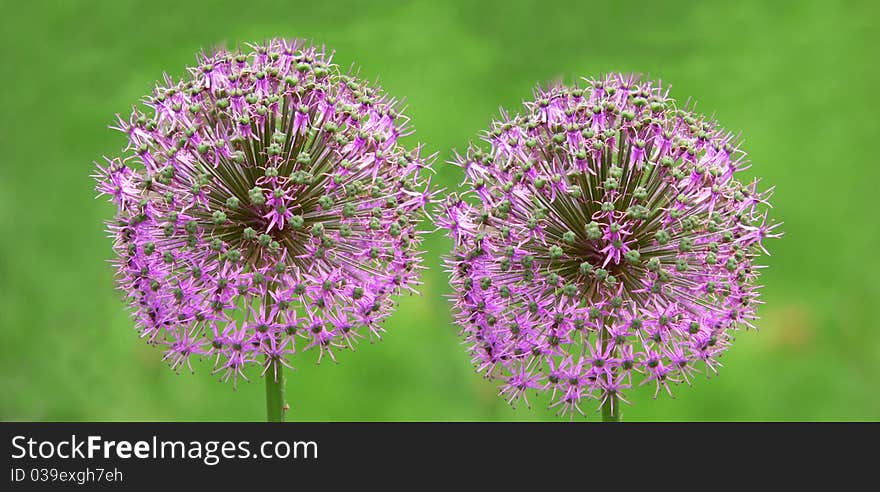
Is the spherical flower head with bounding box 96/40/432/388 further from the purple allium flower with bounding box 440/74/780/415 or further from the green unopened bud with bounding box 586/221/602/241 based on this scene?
the green unopened bud with bounding box 586/221/602/241

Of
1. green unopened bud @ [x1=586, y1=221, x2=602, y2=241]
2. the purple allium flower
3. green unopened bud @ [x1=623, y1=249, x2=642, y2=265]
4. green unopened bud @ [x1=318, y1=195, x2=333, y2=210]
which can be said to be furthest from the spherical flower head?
green unopened bud @ [x1=623, y1=249, x2=642, y2=265]

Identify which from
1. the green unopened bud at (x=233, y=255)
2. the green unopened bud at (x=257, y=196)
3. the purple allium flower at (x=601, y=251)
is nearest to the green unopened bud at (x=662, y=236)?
the purple allium flower at (x=601, y=251)

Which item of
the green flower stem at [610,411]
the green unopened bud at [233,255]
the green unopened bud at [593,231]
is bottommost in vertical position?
the green flower stem at [610,411]

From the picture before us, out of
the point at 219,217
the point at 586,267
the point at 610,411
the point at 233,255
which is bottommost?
the point at 610,411

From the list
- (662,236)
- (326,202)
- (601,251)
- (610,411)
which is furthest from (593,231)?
(326,202)

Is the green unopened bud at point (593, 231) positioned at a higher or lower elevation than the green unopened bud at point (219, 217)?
lower

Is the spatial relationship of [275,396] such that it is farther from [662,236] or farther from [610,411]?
[662,236]

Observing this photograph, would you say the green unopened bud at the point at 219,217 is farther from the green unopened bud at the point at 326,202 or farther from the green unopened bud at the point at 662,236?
the green unopened bud at the point at 662,236
